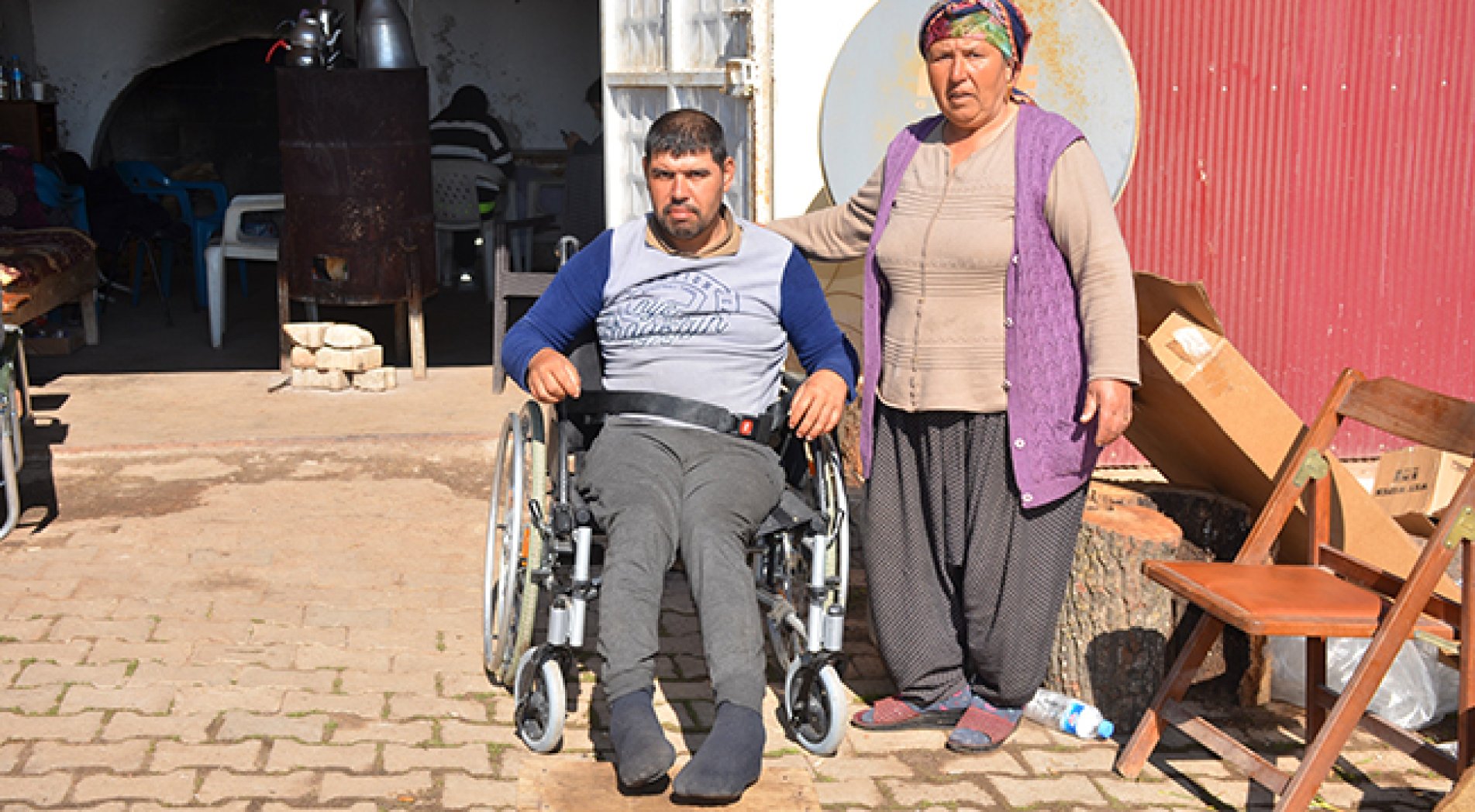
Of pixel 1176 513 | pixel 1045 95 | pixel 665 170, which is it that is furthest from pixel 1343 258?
pixel 665 170

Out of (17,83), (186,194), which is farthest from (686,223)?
(17,83)

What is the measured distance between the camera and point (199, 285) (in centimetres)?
1115

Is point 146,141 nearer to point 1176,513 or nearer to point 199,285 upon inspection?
point 199,285

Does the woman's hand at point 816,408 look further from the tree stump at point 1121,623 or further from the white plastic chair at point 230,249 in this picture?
the white plastic chair at point 230,249

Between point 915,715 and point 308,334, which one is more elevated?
point 308,334

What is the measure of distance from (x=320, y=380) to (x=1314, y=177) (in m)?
4.98

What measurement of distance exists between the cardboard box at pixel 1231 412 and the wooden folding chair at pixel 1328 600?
85 millimetres

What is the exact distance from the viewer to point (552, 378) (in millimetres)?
3816

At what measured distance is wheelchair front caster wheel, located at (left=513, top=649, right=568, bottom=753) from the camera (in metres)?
3.73

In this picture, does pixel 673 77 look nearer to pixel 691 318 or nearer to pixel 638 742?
pixel 691 318

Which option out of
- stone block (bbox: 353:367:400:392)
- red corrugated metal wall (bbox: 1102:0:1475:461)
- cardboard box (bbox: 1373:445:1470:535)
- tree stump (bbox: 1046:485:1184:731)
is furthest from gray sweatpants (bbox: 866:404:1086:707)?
stone block (bbox: 353:367:400:392)

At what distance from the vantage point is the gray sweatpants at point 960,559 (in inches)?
154

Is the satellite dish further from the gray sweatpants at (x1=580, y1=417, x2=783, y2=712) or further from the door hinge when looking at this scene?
the gray sweatpants at (x1=580, y1=417, x2=783, y2=712)

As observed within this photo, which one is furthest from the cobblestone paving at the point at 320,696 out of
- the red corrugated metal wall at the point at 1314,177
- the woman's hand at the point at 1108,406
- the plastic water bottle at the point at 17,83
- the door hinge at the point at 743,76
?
the plastic water bottle at the point at 17,83
